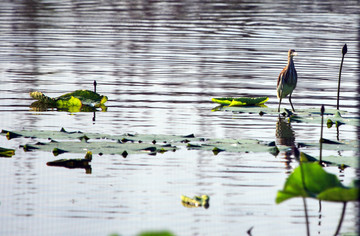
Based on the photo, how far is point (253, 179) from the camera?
7273mm

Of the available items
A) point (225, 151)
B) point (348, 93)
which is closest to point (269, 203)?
point (225, 151)

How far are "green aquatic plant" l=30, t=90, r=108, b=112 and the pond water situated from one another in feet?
0.90

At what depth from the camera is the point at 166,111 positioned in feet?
36.7

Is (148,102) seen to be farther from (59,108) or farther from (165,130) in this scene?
(165,130)

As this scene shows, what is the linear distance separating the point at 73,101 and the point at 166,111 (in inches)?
55.2

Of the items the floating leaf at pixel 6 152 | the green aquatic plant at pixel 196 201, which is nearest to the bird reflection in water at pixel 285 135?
the green aquatic plant at pixel 196 201

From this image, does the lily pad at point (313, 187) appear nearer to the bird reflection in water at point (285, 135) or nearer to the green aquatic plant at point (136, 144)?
the green aquatic plant at point (136, 144)

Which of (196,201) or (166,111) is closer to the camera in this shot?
(196,201)

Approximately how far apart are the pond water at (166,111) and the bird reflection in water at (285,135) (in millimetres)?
81

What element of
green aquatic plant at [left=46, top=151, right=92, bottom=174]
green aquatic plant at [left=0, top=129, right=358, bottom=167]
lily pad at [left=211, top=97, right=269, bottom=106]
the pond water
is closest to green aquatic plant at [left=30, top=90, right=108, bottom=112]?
the pond water

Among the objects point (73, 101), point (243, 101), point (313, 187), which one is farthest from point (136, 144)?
point (313, 187)

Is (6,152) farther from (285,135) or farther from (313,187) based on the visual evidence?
(313,187)

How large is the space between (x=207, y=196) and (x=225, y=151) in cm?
189

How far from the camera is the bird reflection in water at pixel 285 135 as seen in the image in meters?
8.44
